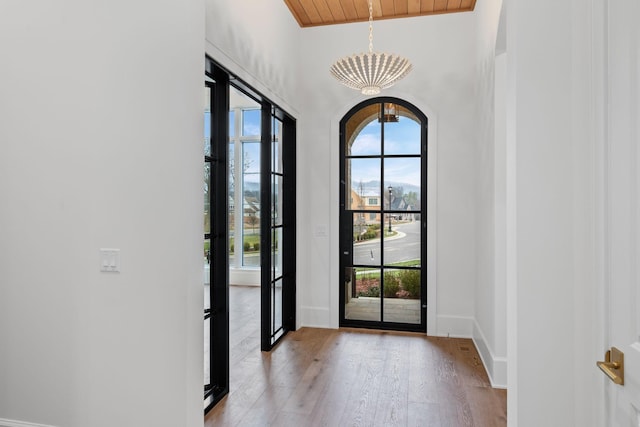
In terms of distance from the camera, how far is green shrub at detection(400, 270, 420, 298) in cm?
432

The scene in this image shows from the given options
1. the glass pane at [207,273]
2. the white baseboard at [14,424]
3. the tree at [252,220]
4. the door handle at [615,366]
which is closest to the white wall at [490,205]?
the door handle at [615,366]

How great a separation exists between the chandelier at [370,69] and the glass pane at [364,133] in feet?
2.84

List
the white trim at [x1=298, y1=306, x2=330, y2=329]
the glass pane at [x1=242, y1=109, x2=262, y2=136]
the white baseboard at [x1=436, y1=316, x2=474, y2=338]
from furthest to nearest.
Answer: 1. the glass pane at [x1=242, y1=109, x2=262, y2=136]
2. the white trim at [x1=298, y1=306, x2=330, y2=329]
3. the white baseboard at [x1=436, y1=316, x2=474, y2=338]

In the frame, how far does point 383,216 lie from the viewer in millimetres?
4367

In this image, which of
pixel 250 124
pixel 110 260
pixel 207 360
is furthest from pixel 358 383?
pixel 250 124

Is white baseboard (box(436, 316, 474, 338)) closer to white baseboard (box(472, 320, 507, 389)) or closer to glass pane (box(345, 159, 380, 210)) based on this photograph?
white baseboard (box(472, 320, 507, 389))

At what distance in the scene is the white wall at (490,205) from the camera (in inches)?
116

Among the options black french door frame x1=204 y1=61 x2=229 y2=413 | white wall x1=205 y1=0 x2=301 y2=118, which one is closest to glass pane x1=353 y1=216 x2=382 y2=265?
white wall x1=205 y1=0 x2=301 y2=118

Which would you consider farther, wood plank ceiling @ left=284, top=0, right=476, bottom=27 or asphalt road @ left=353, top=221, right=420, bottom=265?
asphalt road @ left=353, top=221, right=420, bottom=265

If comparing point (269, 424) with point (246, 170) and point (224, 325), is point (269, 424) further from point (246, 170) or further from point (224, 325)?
point (246, 170)

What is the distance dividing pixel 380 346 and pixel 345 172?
1811 mm

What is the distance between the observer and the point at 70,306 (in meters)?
2.08

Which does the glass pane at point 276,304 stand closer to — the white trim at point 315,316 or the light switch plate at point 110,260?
the white trim at point 315,316

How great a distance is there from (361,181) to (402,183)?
43 cm
